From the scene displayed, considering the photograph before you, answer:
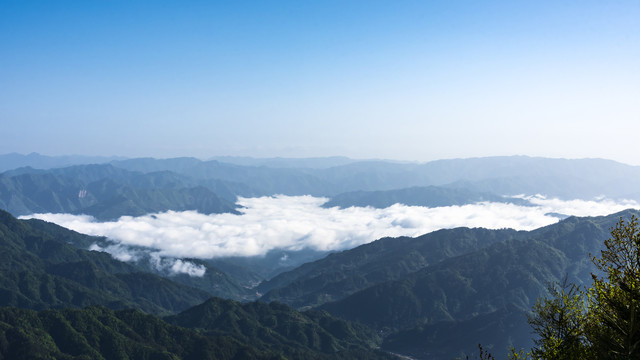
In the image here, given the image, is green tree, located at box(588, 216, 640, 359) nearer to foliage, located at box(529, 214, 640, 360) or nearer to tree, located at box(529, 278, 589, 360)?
foliage, located at box(529, 214, 640, 360)

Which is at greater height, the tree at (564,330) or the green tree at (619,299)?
the green tree at (619,299)

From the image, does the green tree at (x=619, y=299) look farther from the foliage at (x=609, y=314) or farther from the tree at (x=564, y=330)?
the tree at (x=564, y=330)

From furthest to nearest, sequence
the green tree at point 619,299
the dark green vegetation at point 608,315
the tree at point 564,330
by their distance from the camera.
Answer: the tree at point 564,330, the dark green vegetation at point 608,315, the green tree at point 619,299

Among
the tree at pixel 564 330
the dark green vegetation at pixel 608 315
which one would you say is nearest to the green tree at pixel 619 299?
the dark green vegetation at pixel 608 315

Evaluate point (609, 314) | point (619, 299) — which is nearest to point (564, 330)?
point (609, 314)

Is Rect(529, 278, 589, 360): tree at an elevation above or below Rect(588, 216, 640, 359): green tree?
below

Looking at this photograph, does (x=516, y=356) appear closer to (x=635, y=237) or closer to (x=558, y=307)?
(x=558, y=307)

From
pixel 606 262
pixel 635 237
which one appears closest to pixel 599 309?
pixel 606 262

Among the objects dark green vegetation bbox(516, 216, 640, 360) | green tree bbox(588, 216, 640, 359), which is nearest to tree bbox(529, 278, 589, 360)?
dark green vegetation bbox(516, 216, 640, 360)

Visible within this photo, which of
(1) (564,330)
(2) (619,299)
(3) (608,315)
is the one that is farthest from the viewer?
(1) (564,330)

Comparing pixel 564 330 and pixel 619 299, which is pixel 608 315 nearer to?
pixel 619 299

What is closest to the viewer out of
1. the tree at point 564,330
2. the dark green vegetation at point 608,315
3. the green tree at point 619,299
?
the green tree at point 619,299
